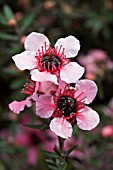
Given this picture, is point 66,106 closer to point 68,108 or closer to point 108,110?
point 68,108

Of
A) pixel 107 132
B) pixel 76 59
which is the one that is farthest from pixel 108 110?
pixel 76 59

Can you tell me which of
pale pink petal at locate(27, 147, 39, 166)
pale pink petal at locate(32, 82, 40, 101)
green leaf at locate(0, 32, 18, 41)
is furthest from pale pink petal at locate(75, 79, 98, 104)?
pale pink petal at locate(27, 147, 39, 166)

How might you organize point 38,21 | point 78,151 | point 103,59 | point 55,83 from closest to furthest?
point 55,83 < point 78,151 < point 103,59 < point 38,21

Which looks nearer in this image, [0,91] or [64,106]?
[64,106]

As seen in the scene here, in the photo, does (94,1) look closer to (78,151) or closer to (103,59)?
(103,59)

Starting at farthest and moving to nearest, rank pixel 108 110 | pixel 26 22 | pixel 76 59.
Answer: pixel 76 59 < pixel 108 110 < pixel 26 22

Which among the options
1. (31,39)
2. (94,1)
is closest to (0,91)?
(94,1)

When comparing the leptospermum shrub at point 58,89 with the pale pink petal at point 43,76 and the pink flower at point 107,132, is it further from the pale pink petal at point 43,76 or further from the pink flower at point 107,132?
the pink flower at point 107,132

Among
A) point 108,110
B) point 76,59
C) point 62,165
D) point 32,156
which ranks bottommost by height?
point 32,156
